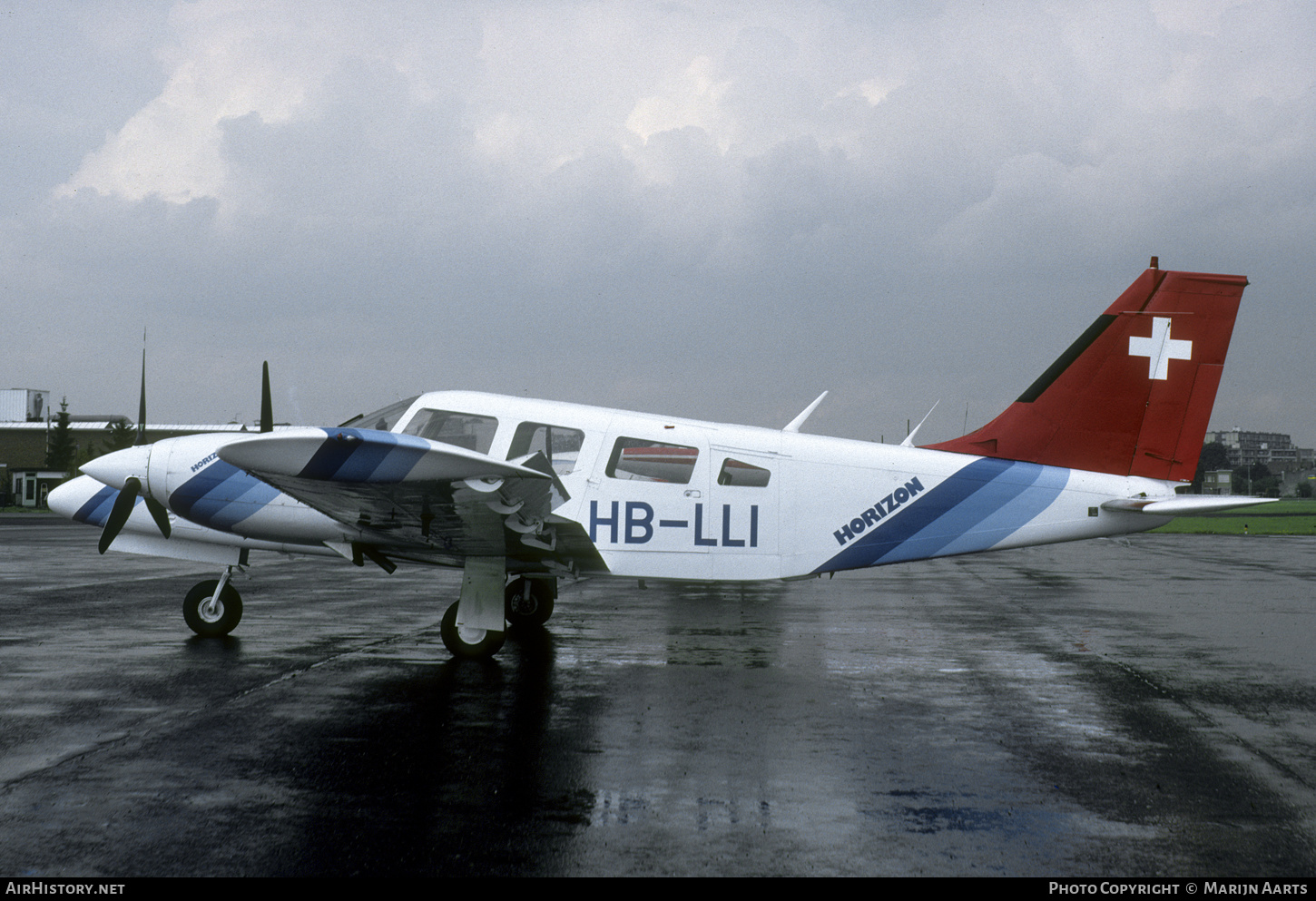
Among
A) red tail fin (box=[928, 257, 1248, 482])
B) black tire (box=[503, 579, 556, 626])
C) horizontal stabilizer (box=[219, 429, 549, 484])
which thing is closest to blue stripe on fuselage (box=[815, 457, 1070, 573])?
red tail fin (box=[928, 257, 1248, 482])

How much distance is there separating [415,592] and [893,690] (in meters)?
9.57

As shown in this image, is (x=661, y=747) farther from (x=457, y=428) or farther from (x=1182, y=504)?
(x=1182, y=504)

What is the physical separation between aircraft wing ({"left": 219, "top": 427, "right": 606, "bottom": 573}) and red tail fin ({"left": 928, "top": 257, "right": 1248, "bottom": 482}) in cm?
490

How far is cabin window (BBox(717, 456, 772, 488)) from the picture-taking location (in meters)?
9.33

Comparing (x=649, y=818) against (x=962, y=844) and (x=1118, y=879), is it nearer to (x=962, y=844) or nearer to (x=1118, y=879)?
(x=962, y=844)

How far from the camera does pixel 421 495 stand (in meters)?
7.78

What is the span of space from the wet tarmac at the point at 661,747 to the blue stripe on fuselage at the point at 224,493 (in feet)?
4.54

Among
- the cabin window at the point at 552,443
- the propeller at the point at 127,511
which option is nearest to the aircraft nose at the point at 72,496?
the propeller at the point at 127,511

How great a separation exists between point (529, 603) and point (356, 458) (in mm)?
4683

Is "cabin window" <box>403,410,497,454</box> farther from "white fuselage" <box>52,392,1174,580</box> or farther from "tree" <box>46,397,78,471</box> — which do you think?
"tree" <box>46,397,78,471</box>

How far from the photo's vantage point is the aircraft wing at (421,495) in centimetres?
693

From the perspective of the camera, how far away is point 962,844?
14.6ft

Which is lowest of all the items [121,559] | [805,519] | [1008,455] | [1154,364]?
[121,559]

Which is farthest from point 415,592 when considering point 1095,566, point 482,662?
point 1095,566
